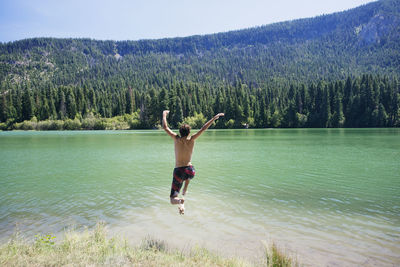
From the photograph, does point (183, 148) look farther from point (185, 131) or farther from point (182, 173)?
point (182, 173)

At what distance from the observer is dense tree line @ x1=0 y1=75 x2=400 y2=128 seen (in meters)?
114

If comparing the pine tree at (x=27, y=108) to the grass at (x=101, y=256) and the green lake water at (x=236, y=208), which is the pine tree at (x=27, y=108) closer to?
the green lake water at (x=236, y=208)

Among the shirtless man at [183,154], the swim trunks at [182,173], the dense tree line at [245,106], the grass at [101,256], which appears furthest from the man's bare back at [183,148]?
the dense tree line at [245,106]

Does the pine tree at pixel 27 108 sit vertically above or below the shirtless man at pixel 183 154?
above

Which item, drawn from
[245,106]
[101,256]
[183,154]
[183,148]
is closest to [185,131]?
[183,148]

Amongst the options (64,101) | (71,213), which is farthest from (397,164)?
(64,101)

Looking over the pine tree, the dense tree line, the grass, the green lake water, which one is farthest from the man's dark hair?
the pine tree

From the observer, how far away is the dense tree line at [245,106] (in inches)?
4469

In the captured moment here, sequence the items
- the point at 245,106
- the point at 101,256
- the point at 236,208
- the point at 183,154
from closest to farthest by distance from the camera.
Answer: the point at 101,256 → the point at 183,154 → the point at 236,208 → the point at 245,106

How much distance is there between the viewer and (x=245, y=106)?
412 feet

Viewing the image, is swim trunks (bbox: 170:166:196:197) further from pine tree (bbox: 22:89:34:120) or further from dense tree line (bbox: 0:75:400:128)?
pine tree (bbox: 22:89:34:120)

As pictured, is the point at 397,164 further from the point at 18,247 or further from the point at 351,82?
the point at 351,82

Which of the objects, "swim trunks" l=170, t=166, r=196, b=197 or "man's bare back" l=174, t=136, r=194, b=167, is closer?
"man's bare back" l=174, t=136, r=194, b=167

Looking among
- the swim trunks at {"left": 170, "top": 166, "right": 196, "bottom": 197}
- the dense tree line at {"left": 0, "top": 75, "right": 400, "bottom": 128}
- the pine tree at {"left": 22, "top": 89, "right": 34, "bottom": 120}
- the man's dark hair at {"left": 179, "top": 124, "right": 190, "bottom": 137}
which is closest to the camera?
the man's dark hair at {"left": 179, "top": 124, "right": 190, "bottom": 137}
